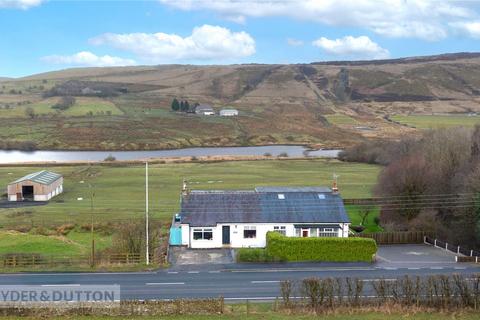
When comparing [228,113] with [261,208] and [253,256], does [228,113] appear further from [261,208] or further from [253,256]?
[253,256]

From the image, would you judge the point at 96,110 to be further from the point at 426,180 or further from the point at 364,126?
the point at 426,180

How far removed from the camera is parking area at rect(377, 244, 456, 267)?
4084cm

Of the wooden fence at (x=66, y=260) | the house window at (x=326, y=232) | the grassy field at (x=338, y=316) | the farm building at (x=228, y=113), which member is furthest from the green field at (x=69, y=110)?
the grassy field at (x=338, y=316)

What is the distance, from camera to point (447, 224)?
4944 centimetres

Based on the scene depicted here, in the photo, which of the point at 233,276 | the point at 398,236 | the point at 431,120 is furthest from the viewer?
the point at 431,120

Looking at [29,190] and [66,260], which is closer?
[66,260]

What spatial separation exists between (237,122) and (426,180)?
12596 cm

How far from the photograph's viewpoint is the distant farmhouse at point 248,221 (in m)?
45.2

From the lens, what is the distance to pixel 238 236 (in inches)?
1790

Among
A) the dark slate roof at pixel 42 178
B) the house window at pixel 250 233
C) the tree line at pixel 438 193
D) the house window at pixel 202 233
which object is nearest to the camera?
the house window at pixel 202 233

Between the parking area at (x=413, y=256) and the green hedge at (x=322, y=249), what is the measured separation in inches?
64.3

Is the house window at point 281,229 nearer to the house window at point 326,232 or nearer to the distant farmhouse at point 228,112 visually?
the house window at point 326,232

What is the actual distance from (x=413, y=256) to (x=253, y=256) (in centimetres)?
1307

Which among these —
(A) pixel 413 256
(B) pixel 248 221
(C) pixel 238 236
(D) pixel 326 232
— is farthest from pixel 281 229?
(A) pixel 413 256
